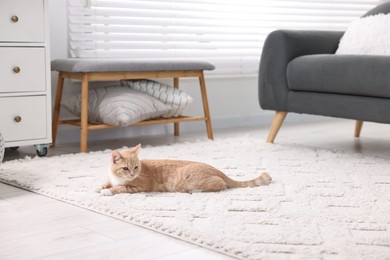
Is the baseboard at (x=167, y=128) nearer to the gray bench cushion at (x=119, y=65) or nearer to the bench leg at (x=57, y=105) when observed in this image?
the bench leg at (x=57, y=105)

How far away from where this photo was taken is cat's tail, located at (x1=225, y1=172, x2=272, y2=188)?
222 cm

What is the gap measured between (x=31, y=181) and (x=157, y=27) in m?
1.63

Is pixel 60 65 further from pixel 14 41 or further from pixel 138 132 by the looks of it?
pixel 138 132

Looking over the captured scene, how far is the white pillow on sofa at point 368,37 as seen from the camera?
324 cm

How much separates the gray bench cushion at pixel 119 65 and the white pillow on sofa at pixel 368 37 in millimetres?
796

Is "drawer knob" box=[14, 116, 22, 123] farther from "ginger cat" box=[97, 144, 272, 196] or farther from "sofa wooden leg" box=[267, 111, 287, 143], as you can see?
"sofa wooden leg" box=[267, 111, 287, 143]

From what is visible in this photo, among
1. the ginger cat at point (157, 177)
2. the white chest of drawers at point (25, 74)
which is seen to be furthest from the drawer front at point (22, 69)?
the ginger cat at point (157, 177)

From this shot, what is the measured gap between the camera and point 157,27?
373 cm

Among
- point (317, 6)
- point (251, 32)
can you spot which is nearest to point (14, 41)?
point (251, 32)

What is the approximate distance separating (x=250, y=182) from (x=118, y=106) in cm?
104

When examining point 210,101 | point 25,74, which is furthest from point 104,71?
point 210,101

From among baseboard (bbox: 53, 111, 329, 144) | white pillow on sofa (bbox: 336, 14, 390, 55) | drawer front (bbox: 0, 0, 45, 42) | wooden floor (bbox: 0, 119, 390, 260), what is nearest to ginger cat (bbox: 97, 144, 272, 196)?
wooden floor (bbox: 0, 119, 390, 260)

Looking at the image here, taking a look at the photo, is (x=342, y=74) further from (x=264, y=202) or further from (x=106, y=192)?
(x=106, y=192)

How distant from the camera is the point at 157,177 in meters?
2.19
